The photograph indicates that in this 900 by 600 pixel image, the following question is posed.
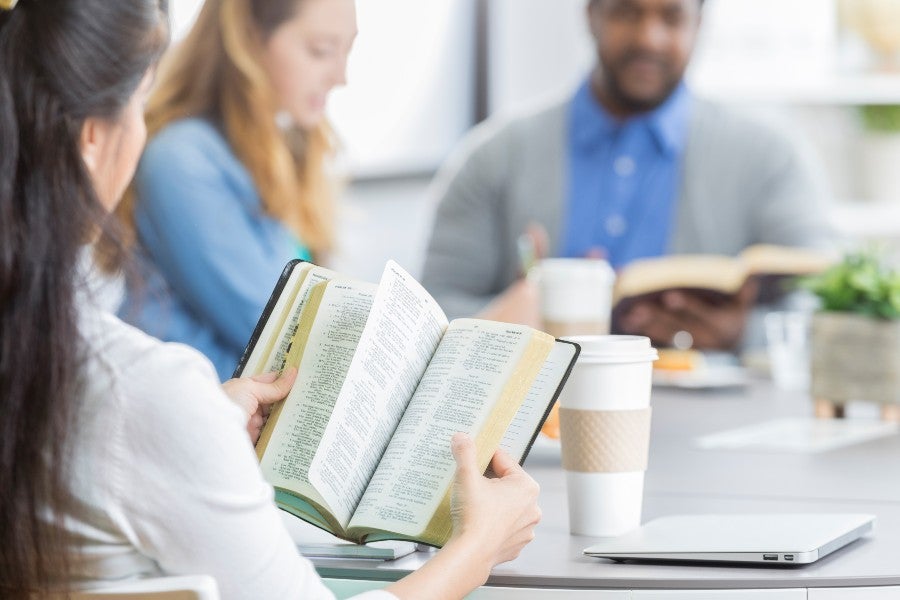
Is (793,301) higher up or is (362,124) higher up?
(362,124)

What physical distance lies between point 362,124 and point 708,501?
8.50ft

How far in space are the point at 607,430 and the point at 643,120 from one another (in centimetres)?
216

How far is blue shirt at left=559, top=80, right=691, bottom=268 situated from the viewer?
3215 millimetres

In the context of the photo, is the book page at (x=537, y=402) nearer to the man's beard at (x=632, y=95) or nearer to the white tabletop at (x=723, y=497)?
the white tabletop at (x=723, y=497)

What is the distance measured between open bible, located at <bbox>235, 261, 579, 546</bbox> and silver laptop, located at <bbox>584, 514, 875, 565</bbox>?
13 cm

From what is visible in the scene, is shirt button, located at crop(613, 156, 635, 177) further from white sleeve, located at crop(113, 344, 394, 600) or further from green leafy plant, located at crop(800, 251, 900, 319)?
white sleeve, located at crop(113, 344, 394, 600)

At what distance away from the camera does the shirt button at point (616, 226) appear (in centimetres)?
321

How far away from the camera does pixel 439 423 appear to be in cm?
108

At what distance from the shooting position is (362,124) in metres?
3.82

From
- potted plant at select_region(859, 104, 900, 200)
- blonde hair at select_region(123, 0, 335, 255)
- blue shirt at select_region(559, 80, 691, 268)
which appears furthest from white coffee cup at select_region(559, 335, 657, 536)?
potted plant at select_region(859, 104, 900, 200)

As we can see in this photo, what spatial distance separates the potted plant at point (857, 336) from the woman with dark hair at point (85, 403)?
119 centimetres

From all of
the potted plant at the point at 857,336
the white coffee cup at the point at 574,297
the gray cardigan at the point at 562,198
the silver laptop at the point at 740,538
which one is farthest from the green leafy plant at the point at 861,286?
the gray cardigan at the point at 562,198

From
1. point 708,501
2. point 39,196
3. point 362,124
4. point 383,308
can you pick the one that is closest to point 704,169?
point 362,124

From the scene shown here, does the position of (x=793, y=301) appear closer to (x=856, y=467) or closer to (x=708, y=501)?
(x=856, y=467)
